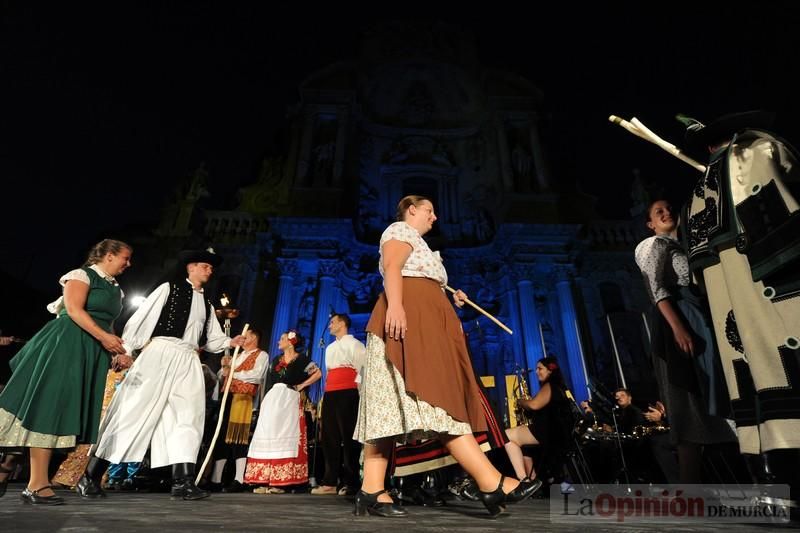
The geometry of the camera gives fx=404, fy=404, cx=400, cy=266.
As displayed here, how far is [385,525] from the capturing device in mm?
1552

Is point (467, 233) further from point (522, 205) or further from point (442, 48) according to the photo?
point (442, 48)

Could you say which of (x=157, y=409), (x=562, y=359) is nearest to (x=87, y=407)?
(x=157, y=409)

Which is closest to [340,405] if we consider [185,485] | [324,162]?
[185,485]

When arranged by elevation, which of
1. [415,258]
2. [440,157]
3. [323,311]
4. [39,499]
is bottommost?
[39,499]

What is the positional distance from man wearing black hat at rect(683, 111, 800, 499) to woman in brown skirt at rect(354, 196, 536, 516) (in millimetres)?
1103

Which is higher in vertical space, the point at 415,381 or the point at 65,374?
the point at 65,374

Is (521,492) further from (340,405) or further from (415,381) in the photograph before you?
(340,405)

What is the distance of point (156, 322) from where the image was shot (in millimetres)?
3121

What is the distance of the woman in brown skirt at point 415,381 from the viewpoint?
1.96 metres

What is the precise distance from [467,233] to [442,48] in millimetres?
8568

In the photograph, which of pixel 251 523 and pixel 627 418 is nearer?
pixel 251 523

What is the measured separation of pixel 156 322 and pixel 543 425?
3.81 m

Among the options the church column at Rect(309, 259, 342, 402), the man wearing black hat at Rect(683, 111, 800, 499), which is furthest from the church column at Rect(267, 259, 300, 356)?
the man wearing black hat at Rect(683, 111, 800, 499)

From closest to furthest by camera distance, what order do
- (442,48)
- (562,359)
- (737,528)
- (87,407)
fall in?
(737,528), (87,407), (562,359), (442,48)
